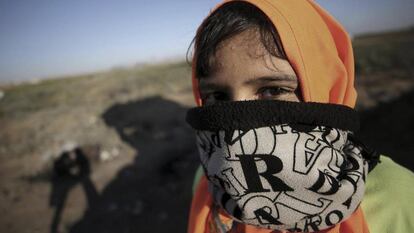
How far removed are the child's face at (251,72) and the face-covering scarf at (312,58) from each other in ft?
0.16

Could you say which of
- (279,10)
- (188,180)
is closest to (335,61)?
(279,10)

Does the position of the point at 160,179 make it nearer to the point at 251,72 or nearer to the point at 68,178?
the point at 68,178

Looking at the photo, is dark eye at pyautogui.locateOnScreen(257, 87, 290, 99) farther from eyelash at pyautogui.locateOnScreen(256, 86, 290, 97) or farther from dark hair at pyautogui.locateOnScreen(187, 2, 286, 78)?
dark hair at pyautogui.locateOnScreen(187, 2, 286, 78)

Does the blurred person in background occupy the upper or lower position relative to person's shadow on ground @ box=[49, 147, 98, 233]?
upper

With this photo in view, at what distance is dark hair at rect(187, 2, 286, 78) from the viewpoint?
95 cm

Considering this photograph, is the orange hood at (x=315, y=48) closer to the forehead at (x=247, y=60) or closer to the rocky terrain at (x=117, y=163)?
the forehead at (x=247, y=60)

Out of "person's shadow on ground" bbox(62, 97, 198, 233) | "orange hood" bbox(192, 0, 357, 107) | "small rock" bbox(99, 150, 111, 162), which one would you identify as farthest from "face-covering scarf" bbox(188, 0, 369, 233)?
"small rock" bbox(99, 150, 111, 162)

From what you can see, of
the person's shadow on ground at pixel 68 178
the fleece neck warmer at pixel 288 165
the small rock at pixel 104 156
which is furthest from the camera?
the small rock at pixel 104 156

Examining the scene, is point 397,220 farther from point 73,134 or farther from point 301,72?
point 73,134

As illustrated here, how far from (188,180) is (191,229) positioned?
117 inches

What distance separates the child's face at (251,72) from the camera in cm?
91

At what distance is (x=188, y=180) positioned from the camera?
A: 4121 millimetres

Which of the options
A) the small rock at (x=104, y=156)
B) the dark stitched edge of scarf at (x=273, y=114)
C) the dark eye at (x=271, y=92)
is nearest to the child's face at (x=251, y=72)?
the dark eye at (x=271, y=92)

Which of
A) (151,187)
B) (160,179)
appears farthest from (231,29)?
(160,179)
